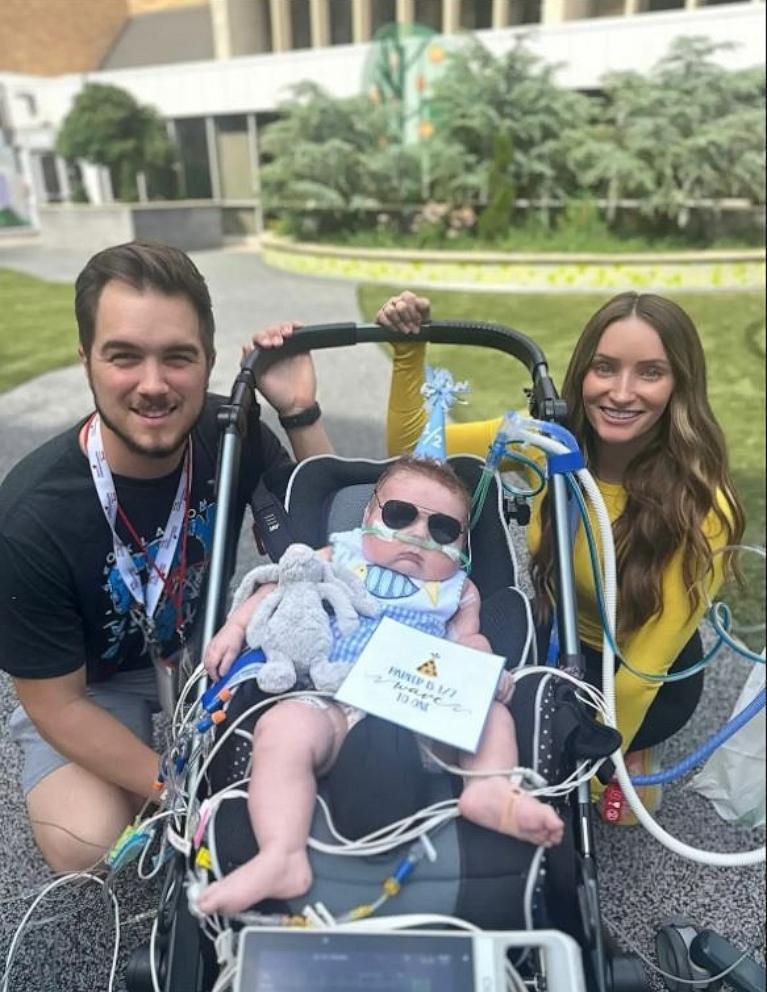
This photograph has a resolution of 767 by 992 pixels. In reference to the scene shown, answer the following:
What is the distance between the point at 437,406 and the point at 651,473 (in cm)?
62

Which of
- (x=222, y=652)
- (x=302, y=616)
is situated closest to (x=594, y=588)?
(x=302, y=616)

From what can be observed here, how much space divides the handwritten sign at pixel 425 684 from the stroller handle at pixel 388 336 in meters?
0.93

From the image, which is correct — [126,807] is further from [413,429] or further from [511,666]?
[413,429]

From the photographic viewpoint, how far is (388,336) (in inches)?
86.2

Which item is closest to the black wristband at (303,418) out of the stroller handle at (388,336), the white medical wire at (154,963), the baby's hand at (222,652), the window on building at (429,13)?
the stroller handle at (388,336)

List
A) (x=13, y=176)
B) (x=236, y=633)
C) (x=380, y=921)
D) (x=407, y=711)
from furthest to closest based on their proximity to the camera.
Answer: (x=13, y=176), (x=236, y=633), (x=407, y=711), (x=380, y=921)

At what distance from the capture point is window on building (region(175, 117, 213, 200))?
17234mm

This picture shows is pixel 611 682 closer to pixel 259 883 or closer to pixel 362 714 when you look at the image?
pixel 362 714

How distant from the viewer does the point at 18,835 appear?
2346 millimetres

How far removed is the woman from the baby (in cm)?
44

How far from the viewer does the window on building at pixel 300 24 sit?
1842 cm

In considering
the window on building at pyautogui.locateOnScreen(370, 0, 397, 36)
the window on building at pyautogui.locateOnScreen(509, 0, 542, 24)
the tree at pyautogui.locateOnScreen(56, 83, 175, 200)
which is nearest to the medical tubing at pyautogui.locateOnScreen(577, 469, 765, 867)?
the tree at pyautogui.locateOnScreen(56, 83, 175, 200)

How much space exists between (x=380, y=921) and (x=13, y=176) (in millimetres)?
23095

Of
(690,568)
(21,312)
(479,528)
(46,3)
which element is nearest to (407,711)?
(479,528)
